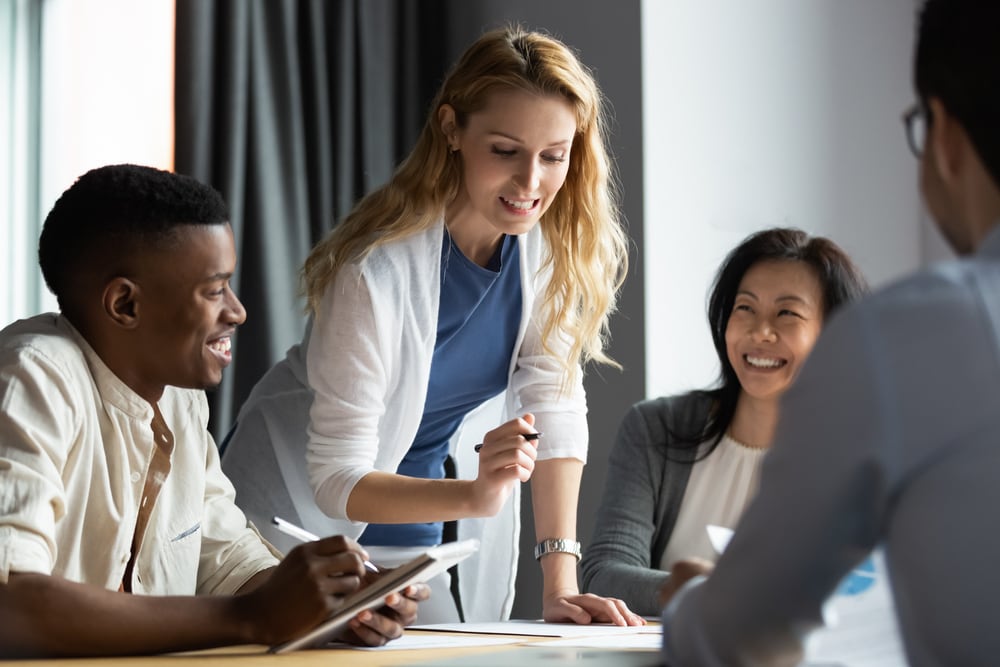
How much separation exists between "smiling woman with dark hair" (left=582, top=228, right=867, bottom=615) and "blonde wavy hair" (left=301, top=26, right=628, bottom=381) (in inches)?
7.9

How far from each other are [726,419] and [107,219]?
115cm

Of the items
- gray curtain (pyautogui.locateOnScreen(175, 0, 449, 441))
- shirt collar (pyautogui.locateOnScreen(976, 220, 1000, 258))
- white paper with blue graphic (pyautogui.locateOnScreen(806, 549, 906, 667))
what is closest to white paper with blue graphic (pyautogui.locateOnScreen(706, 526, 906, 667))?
white paper with blue graphic (pyautogui.locateOnScreen(806, 549, 906, 667))

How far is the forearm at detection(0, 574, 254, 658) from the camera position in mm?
1105

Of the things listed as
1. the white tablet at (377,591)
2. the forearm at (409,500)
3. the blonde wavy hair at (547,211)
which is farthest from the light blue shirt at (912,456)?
the blonde wavy hair at (547,211)

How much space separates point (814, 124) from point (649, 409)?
145 cm

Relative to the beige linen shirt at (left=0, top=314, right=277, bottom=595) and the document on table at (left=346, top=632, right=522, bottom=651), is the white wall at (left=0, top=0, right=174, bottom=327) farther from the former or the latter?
the document on table at (left=346, top=632, right=522, bottom=651)

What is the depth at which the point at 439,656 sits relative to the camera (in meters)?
1.16

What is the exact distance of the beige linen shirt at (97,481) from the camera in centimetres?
116

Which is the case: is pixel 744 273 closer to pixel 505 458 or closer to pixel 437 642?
pixel 505 458

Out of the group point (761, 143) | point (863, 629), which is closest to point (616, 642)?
point (863, 629)

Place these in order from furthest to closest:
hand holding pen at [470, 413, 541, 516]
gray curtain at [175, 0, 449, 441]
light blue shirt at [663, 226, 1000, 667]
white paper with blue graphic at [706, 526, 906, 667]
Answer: gray curtain at [175, 0, 449, 441] < hand holding pen at [470, 413, 541, 516] < white paper with blue graphic at [706, 526, 906, 667] < light blue shirt at [663, 226, 1000, 667]

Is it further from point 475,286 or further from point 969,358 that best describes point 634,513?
point 969,358

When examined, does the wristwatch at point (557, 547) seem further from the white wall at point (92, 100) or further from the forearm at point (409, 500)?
the white wall at point (92, 100)

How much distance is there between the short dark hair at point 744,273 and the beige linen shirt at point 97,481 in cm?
86
